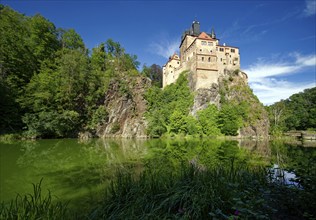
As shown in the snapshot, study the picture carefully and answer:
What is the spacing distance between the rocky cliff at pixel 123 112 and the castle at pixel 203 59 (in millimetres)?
14849

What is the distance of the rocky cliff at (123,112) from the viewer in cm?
3917

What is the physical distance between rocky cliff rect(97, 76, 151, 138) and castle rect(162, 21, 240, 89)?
14849 mm

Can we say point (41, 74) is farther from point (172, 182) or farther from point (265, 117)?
point (265, 117)

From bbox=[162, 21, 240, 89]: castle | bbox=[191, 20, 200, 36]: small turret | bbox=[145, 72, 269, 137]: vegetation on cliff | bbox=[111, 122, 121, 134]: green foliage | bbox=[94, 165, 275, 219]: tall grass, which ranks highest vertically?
bbox=[191, 20, 200, 36]: small turret

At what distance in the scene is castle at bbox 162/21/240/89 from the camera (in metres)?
45.5

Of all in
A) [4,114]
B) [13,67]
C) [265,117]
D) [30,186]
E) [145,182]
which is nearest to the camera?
[145,182]

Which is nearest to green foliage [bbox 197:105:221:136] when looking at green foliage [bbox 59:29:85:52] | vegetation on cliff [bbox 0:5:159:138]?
vegetation on cliff [bbox 0:5:159:138]

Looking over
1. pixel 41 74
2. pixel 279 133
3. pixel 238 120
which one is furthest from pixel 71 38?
pixel 279 133

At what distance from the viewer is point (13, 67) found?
30.6 m

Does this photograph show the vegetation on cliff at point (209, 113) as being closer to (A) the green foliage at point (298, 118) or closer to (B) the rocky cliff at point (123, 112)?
(B) the rocky cliff at point (123, 112)

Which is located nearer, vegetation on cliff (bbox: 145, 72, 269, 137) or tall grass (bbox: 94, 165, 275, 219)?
tall grass (bbox: 94, 165, 275, 219)

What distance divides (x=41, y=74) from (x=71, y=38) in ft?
50.4

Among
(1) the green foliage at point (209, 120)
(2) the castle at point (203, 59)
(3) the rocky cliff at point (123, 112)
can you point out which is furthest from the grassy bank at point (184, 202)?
(2) the castle at point (203, 59)

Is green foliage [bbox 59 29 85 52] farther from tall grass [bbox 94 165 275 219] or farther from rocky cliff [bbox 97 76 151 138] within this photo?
tall grass [bbox 94 165 275 219]
